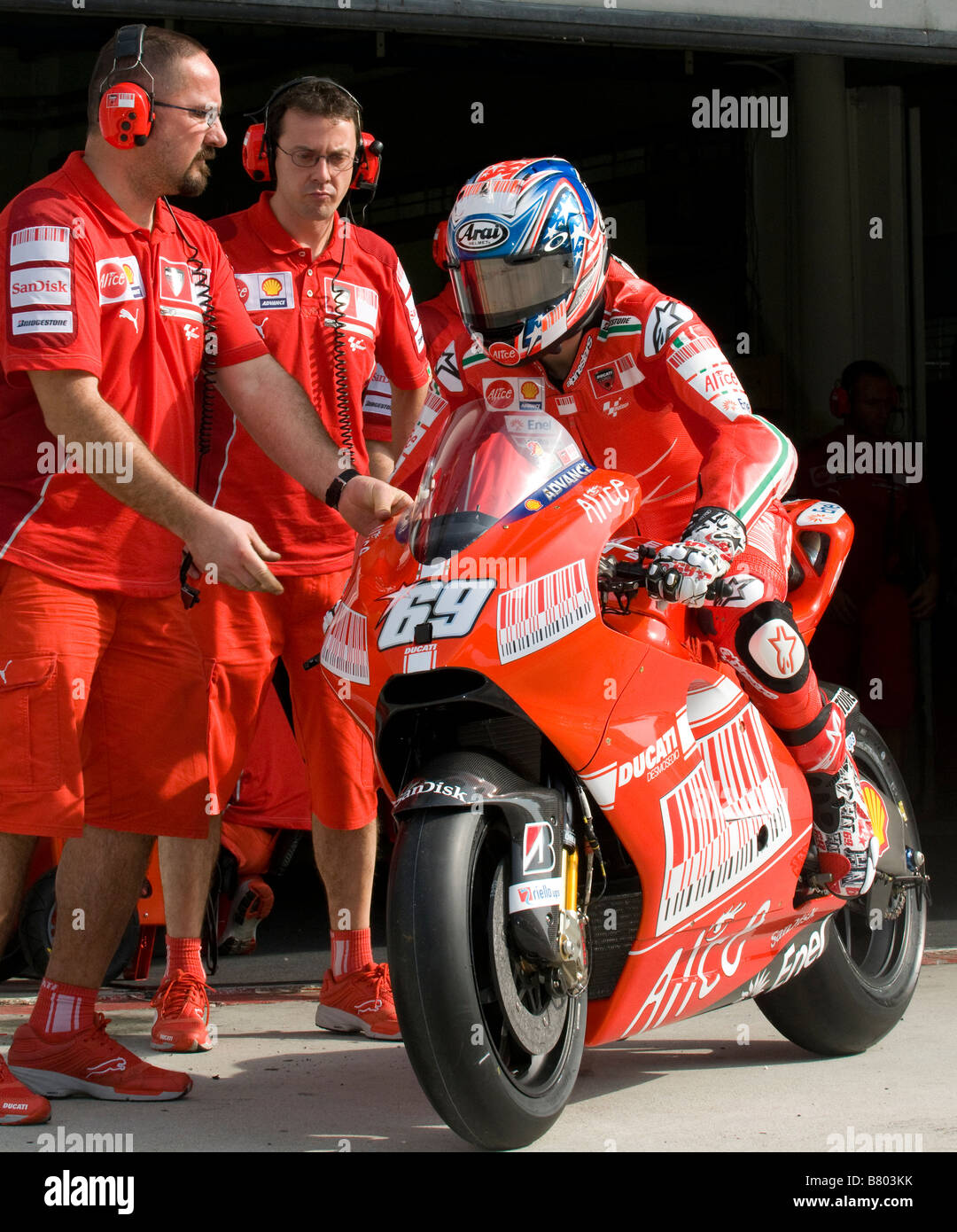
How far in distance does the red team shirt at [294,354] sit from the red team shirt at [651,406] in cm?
82

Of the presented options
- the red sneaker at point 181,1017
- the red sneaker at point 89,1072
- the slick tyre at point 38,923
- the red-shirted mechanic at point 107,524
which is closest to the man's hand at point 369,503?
the red-shirted mechanic at point 107,524

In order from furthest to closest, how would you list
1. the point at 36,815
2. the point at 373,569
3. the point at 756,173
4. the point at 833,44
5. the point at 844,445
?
the point at 756,173 < the point at 844,445 < the point at 833,44 < the point at 36,815 < the point at 373,569

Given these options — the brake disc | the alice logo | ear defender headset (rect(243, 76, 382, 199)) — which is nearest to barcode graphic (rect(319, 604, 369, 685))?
the brake disc

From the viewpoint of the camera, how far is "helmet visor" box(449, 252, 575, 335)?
3229 millimetres

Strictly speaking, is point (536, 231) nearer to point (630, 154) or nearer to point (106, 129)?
point (106, 129)

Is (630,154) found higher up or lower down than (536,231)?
higher up

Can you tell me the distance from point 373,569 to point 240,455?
144cm

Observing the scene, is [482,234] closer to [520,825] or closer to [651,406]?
[651,406]

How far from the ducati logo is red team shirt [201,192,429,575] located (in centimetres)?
67

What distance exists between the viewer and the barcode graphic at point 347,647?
306 cm

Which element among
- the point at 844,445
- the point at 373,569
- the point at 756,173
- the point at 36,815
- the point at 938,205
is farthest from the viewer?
the point at 938,205

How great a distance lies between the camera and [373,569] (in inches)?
123

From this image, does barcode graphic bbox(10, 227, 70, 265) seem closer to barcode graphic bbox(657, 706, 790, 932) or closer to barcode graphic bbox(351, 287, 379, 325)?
barcode graphic bbox(351, 287, 379, 325)

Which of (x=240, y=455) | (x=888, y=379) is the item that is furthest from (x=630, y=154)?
(x=240, y=455)
